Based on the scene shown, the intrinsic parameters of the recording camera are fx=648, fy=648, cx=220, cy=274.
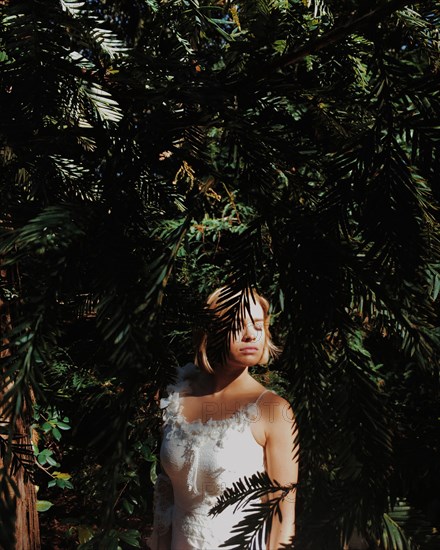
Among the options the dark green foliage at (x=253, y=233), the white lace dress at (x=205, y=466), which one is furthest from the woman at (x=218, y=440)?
the dark green foliage at (x=253, y=233)

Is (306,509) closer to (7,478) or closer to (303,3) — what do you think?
(7,478)

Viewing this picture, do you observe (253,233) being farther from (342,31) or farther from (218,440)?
(218,440)

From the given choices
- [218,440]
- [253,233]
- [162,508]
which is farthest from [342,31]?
[162,508]

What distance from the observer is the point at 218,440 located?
76.9 inches

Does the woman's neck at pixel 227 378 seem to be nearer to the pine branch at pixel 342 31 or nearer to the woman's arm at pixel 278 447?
the woman's arm at pixel 278 447

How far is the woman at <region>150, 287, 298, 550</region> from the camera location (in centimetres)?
183

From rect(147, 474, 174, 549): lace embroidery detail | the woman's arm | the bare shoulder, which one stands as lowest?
rect(147, 474, 174, 549): lace embroidery detail

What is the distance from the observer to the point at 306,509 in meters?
0.63

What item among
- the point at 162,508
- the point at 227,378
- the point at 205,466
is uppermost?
the point at 227,378

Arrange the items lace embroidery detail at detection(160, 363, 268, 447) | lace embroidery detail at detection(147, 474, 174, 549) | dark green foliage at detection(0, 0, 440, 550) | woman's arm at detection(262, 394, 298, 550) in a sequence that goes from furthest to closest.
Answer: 1. lace embroidery detail at detection(147, 474, 174, 549)
2. lace embroidery detail at detection(160, 363, 268, 447)
3. woman's arm at detection(262, 394, 298, 550)
4. dark green foliage at detection(0, 0, 440, 550)

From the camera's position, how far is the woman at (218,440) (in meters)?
1.83

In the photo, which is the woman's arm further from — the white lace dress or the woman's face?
the woman's face

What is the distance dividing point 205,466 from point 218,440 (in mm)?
85

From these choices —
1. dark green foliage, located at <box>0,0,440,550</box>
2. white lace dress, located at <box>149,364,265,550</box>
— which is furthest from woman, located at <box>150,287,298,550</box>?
dark green foliage, located at <box>0,0,440,550</box>
